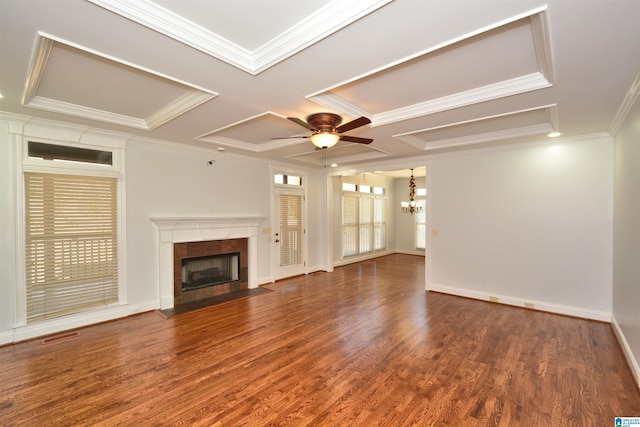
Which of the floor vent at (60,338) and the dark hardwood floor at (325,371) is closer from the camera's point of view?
the dark hardwood floor at (325,371)

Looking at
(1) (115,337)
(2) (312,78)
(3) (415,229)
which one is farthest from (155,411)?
(3) (415,229)

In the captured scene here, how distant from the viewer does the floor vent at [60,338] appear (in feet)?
11.2

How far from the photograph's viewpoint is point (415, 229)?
10.1m

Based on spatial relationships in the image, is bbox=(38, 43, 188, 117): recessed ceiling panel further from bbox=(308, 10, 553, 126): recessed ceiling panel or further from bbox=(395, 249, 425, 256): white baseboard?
bbox=(395, 249, 425, 256): white baseboard

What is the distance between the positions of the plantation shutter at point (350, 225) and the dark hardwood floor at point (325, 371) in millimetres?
3973

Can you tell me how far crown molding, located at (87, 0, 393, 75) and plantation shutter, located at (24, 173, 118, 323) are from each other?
3.03 meters

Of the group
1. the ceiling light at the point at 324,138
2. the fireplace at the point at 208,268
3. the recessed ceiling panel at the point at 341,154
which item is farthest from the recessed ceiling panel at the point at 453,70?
the fireplace at the point at 208,268

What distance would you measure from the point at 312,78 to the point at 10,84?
2664 mm

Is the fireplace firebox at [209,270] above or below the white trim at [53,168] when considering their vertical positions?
below

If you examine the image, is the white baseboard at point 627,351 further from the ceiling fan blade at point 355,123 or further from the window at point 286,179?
the window at point 286,179

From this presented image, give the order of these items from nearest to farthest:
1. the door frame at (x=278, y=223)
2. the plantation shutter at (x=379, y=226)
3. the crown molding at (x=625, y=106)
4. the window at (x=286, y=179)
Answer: the crown molding at (x=625, y=106) < the door frame at (x=278, y=223) < the window at (x=286, y=179) < the plantation shutter at (x=379, y=226)

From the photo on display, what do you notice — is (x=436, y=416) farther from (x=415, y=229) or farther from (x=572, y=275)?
(x=415, y=229)

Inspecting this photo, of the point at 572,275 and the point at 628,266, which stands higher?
the point at 628,266

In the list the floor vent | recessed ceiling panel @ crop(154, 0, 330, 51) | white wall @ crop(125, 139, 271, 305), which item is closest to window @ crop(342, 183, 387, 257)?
white wall @ crop(125, 139, 271, 305)
